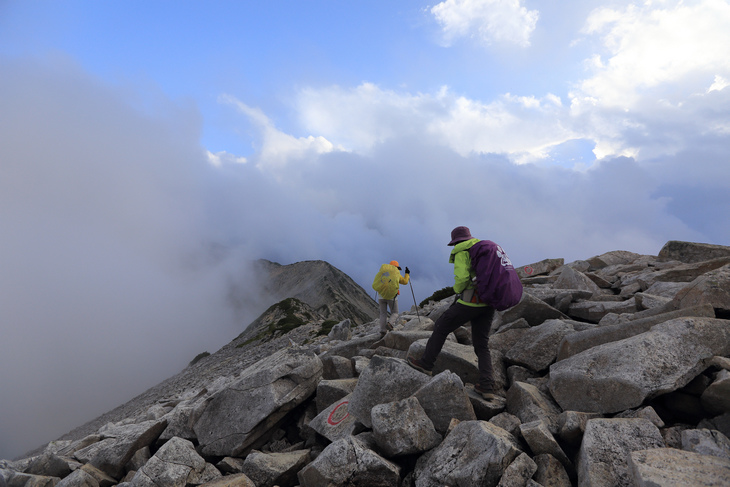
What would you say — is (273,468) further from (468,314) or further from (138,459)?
(468,314)

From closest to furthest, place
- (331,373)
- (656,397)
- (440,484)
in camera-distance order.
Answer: (440,484)
(656,397)
(331,373)

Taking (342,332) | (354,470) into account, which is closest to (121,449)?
(354,470)

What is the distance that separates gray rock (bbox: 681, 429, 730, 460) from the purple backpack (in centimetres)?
318

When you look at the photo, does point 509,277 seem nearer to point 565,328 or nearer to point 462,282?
point 462,282

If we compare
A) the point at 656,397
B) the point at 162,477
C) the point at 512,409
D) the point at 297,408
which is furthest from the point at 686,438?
the point at 162,477

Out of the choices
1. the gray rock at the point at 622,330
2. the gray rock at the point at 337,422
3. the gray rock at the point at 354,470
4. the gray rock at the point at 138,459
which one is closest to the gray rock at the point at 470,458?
the gray rock at the point at 354,470

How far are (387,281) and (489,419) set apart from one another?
9197 mm

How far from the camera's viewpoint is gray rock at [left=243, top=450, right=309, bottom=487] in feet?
23.3

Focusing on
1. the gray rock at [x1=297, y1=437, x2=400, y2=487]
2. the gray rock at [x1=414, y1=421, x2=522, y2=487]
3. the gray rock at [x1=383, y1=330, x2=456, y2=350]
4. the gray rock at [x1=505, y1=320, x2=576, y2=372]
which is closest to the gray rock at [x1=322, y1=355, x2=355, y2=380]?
the gray rock at [x1=383, y1=330, x2=456, y2=350]

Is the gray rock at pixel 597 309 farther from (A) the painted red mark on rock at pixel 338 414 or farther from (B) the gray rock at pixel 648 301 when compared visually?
(A) the painted red mark on rock at pixel 338 414

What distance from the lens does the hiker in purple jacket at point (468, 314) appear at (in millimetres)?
8039

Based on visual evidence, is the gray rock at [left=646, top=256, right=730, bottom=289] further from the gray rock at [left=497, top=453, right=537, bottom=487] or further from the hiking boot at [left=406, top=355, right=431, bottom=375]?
the gray rock at [left=497, top=453, right=537, bottom=487]

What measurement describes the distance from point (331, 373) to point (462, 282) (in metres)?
5.12

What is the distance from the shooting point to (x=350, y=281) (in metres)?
191
